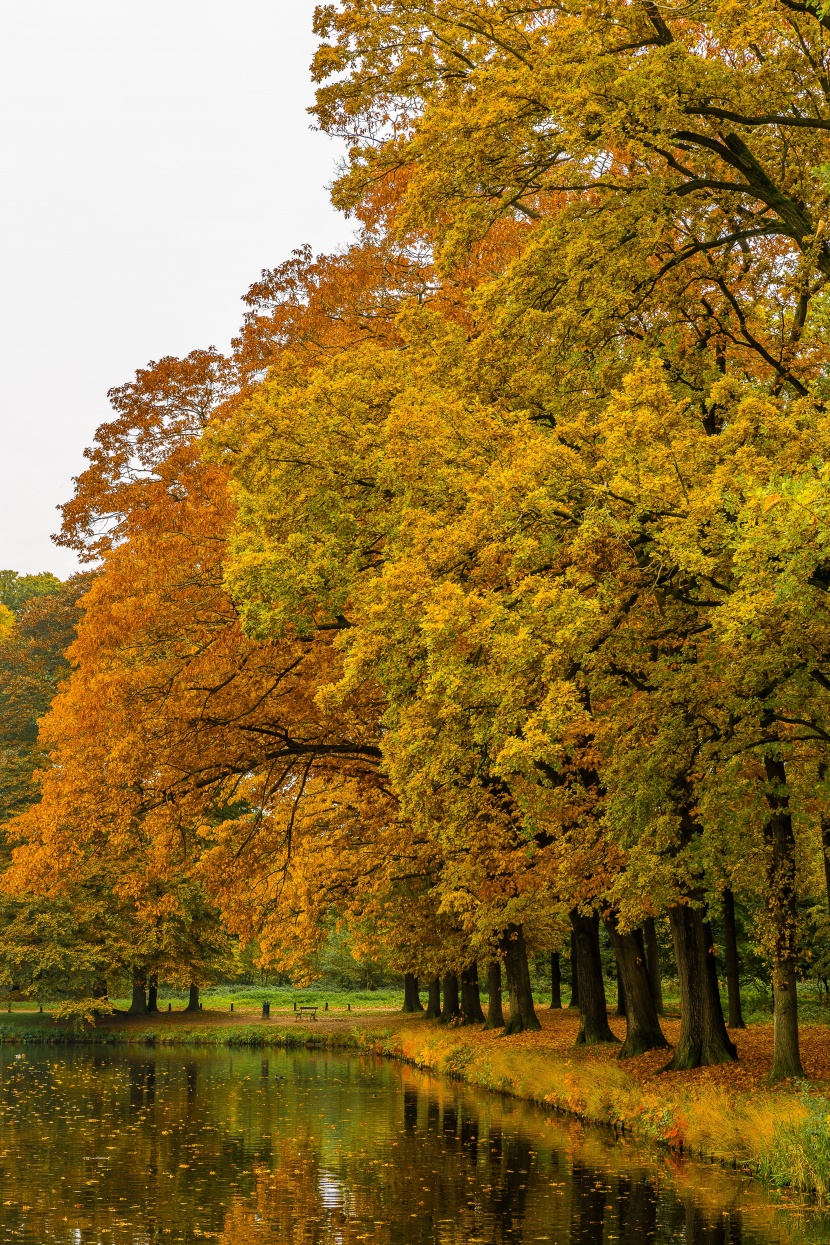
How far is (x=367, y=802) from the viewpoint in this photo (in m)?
25.5

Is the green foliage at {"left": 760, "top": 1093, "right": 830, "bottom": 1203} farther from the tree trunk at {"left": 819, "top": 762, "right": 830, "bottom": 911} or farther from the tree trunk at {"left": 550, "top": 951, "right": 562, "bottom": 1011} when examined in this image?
the tree trunk at {"left": 550, "top": 951, "right": 562, "bottom": 1011}

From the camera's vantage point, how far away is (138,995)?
168 feet

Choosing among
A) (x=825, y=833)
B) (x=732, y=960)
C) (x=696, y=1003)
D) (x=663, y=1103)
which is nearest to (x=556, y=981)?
(x=732, y=960)

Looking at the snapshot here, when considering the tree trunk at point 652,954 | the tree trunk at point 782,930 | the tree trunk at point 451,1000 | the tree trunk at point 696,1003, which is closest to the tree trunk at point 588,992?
the tree trunk at point 652,954

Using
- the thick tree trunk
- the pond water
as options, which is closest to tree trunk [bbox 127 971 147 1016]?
the thick tree trunk

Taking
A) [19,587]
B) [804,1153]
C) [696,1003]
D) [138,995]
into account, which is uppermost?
[19,587]

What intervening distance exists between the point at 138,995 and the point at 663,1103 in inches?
1457

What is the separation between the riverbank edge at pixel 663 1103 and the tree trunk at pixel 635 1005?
2.64 ft

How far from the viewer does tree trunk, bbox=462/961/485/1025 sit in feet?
131

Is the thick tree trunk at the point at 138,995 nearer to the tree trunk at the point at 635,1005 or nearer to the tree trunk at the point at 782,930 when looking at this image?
the tree trunk at the point at 635,1005

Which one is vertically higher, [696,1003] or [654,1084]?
[696,1003]

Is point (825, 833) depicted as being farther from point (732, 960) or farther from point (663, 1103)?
point (663, 1103)

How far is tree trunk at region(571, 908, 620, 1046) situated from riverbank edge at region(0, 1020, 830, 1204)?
1634 mm

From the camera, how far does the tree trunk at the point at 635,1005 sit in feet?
80.0
